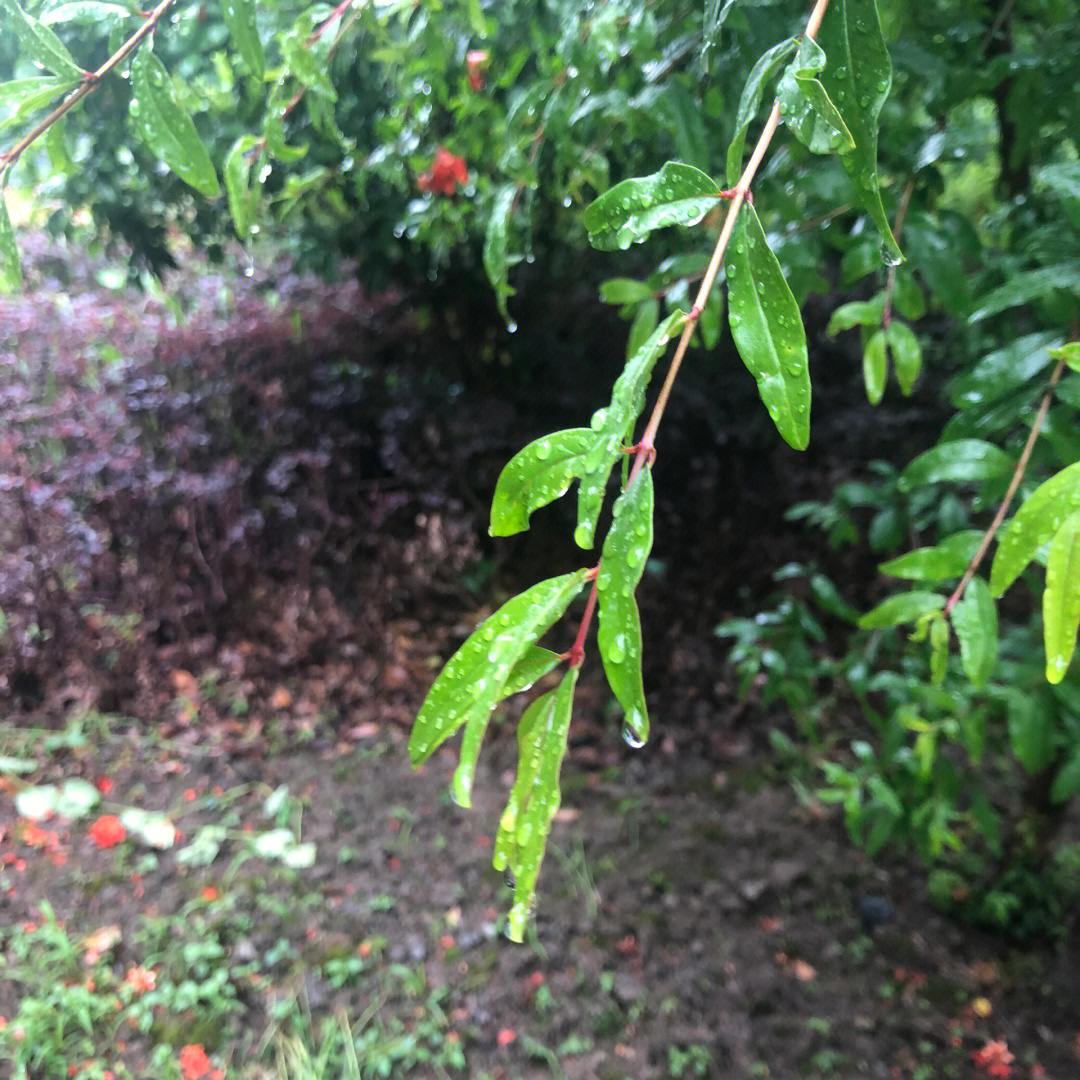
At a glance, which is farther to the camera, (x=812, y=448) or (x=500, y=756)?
(x=812, y=448)

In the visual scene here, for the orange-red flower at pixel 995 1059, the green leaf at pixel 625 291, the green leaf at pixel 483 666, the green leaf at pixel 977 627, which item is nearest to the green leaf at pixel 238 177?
the green leaf at pixel 625 291

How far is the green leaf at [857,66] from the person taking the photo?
1.57ft

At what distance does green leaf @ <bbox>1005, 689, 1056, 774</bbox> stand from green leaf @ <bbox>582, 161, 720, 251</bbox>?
966 mm

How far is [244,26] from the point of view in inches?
26.7

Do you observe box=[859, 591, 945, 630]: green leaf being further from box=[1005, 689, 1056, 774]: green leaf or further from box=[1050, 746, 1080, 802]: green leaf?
box=[1050, 746, 1080, 802]: green leaf

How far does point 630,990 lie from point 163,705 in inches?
54.8

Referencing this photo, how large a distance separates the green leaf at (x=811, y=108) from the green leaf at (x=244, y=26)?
48 cm

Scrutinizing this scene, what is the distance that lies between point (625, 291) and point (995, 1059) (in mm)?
1497

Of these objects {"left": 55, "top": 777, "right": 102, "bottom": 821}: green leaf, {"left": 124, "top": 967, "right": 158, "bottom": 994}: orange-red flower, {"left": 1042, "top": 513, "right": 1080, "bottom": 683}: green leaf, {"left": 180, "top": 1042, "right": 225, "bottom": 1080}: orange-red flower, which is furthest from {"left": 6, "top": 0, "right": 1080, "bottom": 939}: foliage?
{"left": 55, "top": 777, "right": 102, "bottom": 821}: green leaf

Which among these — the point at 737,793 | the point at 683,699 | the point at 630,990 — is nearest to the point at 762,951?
the point at 630,990

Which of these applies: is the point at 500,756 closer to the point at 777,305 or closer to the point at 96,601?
the point at 96,601

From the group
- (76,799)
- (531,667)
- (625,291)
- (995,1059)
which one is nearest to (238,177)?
(625,291)

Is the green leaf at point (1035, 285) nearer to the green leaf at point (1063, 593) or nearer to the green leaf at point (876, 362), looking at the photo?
the green leaf at point (876, 362)

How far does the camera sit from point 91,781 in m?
1.91
